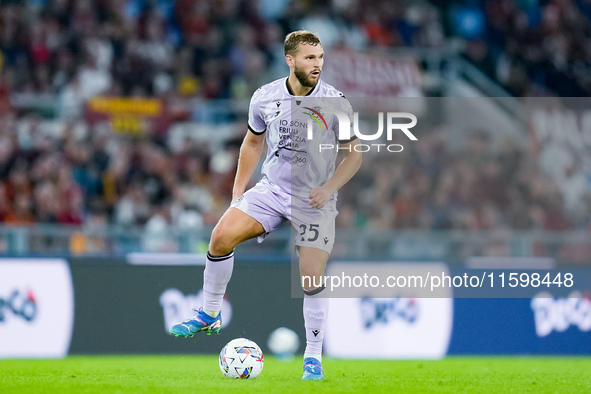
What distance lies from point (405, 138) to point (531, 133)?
2484 mm

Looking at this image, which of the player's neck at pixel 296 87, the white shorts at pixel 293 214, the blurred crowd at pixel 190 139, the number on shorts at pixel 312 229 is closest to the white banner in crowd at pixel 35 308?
the blurred crowd at pixel 190 139

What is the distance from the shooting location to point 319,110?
6.62 metres

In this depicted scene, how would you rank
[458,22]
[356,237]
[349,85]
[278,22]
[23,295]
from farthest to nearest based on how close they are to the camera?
1. [458,22]
2. [278,22]
3. [349,85]
4. [356,237]
5. [23,295]

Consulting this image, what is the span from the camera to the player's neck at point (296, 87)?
262 inches

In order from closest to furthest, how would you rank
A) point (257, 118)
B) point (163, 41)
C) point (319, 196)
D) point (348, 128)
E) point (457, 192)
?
point (319, 196) → point (348, 128) → point (257, 118) → point (457, 192) → point (163, 41)

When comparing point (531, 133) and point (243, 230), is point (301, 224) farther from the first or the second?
point (531, 133)

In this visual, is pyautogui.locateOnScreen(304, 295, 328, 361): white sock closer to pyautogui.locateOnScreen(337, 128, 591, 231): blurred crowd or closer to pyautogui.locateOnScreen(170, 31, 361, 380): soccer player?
pyautogui.locateOnScreen(170, 31, 361, 380): soccer player

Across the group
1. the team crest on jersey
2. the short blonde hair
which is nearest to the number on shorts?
the team crest on jersey

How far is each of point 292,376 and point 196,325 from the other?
95 cm

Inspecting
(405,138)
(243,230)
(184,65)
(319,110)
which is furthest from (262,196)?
(184,65)

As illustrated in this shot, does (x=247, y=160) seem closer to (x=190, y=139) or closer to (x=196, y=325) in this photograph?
(x=196, y=325)

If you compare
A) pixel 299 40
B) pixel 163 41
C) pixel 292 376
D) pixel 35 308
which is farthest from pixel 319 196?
pixel 163 41

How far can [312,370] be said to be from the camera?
6.64m

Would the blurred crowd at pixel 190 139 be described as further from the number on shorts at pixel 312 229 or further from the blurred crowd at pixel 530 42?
the number on shorts at pixel 312 229
